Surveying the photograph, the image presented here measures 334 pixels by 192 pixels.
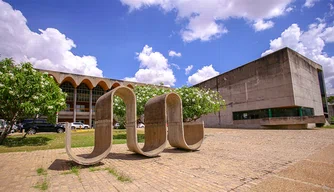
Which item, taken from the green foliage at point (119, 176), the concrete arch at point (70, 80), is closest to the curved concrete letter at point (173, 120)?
the green foliage at point (119, 176)

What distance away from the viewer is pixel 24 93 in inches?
470

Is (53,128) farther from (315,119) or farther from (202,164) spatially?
(315,119)

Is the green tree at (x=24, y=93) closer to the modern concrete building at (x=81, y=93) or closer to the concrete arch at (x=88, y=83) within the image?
the modern concrete building at (x=81, y=93)

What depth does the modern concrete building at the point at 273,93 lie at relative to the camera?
25406 millimetres

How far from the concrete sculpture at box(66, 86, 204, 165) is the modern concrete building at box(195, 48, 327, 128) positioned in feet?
66.5

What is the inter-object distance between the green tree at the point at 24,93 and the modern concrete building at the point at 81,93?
32297mm

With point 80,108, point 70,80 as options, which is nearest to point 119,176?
point 70,80

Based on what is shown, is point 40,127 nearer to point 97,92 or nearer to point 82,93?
point 82,93

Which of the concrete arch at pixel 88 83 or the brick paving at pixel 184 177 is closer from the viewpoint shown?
the brick paving at pixel 184 177

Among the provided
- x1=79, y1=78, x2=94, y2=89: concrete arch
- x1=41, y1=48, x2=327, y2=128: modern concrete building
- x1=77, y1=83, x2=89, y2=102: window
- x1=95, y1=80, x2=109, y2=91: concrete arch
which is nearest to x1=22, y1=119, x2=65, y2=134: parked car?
x1=79, y1=78, x2=94, y2=89: concrete arch

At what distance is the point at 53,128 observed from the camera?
2561 cm

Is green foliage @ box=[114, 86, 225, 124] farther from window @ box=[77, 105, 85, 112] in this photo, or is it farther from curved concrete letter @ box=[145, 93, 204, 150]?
window @ box=[77, 105, 85, 112]

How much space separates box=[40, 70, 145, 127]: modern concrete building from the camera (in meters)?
44.8

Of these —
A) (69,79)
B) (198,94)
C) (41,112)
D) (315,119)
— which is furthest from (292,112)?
(69,79)
